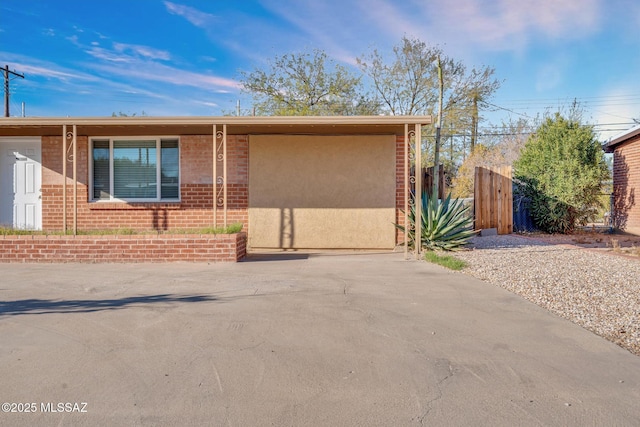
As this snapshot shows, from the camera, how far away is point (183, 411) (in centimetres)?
283

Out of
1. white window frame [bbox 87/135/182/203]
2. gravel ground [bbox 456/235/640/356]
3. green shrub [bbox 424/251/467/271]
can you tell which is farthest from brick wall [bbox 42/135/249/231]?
gravel ground [bbox 456/235/640/356]

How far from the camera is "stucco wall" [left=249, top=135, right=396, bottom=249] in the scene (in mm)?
10961

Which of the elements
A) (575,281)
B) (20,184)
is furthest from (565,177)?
(20,184)

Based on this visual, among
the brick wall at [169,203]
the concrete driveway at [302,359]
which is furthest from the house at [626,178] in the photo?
the brick wall at [169,203]

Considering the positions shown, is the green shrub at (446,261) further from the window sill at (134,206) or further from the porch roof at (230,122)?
the window sill at (134,206)

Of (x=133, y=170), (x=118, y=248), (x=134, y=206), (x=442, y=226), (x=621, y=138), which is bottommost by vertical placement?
(x=118, y=248)

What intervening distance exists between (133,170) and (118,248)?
3198 mm

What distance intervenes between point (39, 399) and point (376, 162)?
8909mm

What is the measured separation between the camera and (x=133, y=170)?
444 inches

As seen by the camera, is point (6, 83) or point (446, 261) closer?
point (446, 261)

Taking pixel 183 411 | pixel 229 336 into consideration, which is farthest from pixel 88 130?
pixel 183 411

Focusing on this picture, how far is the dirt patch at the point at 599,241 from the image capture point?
391 inches

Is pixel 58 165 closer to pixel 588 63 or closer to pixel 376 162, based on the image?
pixel 376 162

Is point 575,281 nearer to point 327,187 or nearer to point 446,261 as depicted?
point 446,261
